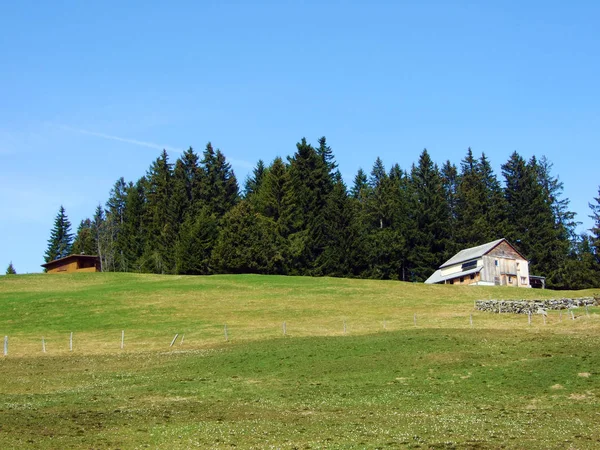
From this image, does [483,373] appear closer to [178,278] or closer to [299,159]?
[178,278]

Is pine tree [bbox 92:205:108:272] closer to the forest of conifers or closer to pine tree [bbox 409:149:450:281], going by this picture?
the forest of conifers

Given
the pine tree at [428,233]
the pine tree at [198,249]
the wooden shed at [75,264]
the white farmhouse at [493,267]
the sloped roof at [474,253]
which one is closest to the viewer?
the white farmhouse at [493,267]

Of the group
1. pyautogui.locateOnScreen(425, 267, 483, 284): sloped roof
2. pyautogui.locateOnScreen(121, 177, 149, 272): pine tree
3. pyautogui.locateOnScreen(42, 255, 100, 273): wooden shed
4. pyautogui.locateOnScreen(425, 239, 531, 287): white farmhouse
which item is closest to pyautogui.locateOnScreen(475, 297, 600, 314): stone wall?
pyautogui.locateOnScreen(425, 239, 531, 287): white farmhouse

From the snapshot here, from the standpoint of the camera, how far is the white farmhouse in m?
102

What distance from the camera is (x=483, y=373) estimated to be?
37.9m

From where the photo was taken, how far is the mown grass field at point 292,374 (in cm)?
2520

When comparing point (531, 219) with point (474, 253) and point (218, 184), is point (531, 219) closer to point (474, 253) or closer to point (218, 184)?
point (474, 253)

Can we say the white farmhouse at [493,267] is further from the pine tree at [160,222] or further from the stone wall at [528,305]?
the pine tree at [160,222]

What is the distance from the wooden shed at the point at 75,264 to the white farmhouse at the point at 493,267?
6565cm

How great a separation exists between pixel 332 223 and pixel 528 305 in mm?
57584

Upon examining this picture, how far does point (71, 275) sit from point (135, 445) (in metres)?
84.7

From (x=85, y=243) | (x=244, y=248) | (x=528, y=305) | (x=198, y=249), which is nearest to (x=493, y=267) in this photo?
(x=528, y=305)

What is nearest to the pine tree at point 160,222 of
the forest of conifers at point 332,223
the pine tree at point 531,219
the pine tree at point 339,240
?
the forest of conifers at point 332,223

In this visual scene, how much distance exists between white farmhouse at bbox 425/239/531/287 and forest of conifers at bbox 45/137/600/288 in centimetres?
1492
